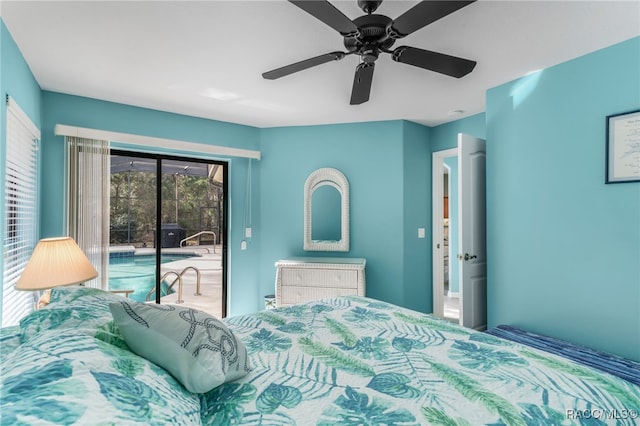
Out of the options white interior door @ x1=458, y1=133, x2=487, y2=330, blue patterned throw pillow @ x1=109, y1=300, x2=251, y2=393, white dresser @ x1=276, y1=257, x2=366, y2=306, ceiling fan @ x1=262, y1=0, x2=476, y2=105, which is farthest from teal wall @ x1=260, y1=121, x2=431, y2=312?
blue patterned throw pillow @ x1=109, y1=300, x2=251, y2=393

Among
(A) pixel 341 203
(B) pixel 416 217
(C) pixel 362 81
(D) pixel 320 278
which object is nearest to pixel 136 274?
(D) pixel 320 278

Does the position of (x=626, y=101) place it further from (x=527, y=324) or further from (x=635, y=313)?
(x=527, y=324)

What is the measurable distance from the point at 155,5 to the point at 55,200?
7.20 ft

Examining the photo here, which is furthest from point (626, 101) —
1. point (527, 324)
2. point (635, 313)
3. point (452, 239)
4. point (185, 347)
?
point (452, 239)

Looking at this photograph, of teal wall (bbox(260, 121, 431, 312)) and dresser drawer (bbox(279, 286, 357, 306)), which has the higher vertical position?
teal wall (bbox(260, 121, 431, 312))

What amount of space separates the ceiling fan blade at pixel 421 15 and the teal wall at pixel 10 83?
2165mm

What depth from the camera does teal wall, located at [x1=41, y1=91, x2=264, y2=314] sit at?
119 inches

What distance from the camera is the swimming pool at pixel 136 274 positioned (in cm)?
356

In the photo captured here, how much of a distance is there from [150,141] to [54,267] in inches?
67.3

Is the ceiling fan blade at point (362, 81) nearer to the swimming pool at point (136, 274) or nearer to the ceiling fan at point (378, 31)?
the ceiling fan at point (378, 31)

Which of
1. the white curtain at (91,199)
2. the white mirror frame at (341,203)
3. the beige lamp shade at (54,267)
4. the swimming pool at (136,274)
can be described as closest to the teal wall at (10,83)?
the beige lamp shade at (54,267)

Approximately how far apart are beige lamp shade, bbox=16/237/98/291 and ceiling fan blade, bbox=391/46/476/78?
2.35 m

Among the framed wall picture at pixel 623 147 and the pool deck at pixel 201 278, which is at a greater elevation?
the framed wall picture at pixel 623 147

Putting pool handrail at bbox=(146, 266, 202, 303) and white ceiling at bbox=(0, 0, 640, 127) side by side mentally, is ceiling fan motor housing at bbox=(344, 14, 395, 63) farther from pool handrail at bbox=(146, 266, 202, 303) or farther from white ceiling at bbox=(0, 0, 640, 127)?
pool handrail at bbox=(146, 266, 202, 303)
